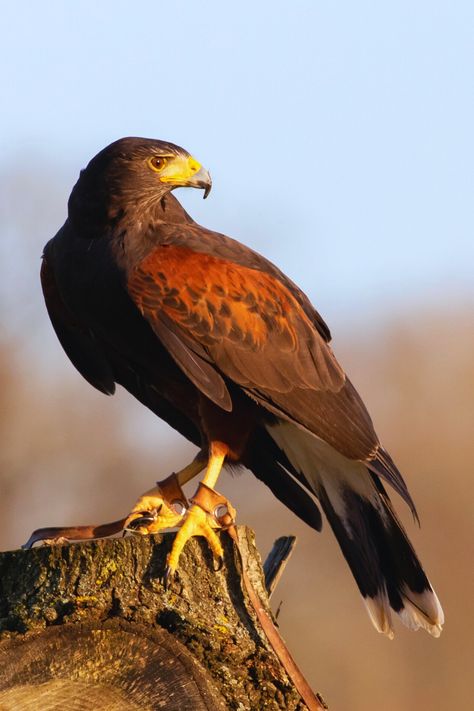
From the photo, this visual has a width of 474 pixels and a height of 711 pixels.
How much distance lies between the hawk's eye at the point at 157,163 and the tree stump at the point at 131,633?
190cm

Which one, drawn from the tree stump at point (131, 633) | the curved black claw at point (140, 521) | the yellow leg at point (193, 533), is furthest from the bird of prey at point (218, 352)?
the tree stump at point (131, 633)

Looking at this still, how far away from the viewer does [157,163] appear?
203 inches

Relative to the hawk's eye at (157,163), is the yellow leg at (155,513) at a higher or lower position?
A: lower

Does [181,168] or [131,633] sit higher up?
[181,168]

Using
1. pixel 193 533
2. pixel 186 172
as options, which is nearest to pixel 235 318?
pixel 186 172

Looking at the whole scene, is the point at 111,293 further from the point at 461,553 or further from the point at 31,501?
the point at 461,553

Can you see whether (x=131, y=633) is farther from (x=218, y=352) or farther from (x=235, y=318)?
(x=235, y=318)

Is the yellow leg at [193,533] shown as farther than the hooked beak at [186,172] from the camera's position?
No

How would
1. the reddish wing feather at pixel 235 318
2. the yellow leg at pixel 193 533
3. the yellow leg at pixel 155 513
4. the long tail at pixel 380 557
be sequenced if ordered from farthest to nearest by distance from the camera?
the long tail at pixel 380 557, the reddish wing feather at pixel 235 318, the yellow leg at pixel 155 513, the yellow leg at pixel 193 533

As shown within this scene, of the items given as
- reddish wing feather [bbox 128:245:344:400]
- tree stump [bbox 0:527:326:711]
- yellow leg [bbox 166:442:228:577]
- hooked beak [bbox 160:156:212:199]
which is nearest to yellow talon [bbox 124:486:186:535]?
yellow leg [bbox 166:442:228:577]

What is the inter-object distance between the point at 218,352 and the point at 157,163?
88cm

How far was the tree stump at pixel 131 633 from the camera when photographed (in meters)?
3.34

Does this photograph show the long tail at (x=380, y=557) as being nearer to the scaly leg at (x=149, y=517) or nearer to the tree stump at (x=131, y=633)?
the scaly leg at (x=149, y=517)

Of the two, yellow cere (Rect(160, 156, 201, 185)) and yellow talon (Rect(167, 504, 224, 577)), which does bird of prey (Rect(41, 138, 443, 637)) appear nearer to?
yellow cere (Rect(160, 156, 201, 185))
